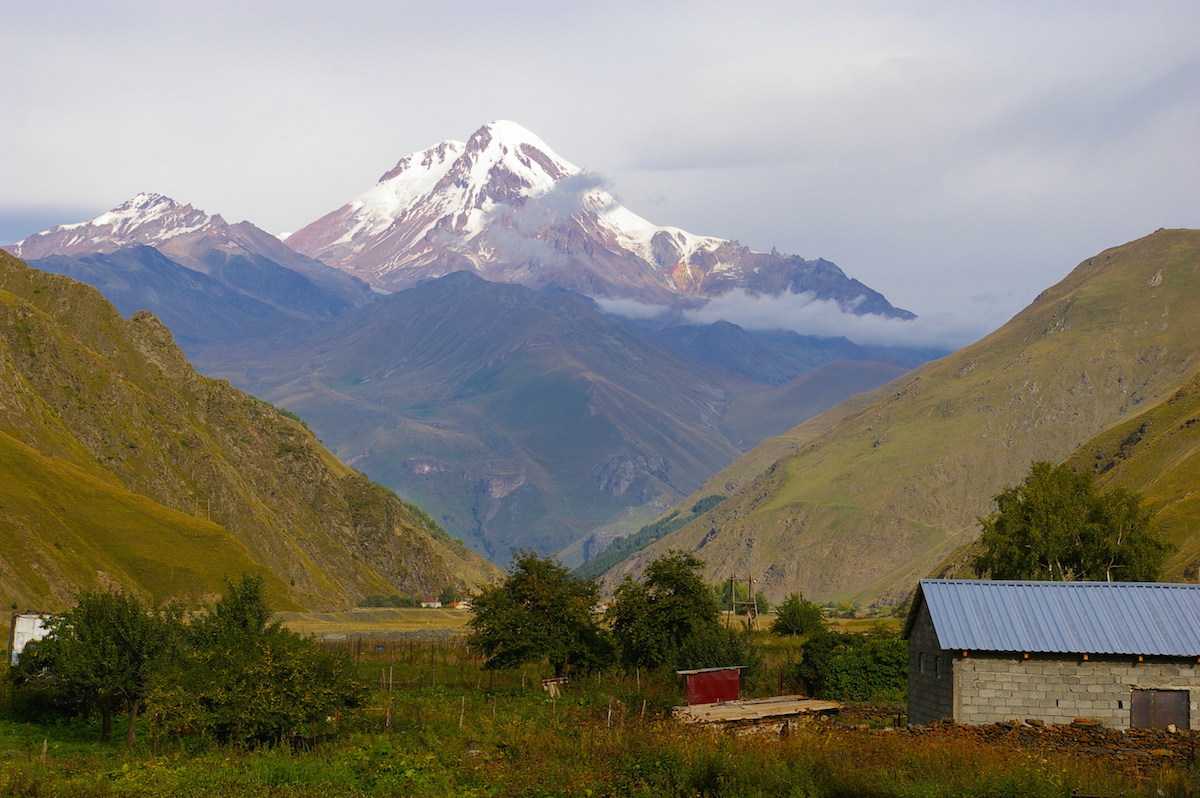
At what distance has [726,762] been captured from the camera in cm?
2923

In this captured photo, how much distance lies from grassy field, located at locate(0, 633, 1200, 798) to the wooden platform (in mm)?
1495

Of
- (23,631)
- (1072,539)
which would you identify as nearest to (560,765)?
(23,631)

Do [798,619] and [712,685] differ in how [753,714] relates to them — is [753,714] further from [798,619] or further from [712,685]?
[798,619]

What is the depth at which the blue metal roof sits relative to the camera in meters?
38.6

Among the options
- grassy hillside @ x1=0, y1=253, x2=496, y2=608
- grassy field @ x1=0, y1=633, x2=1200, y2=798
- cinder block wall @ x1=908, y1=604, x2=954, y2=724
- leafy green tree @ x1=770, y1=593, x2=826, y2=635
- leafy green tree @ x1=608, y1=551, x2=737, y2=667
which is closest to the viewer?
grassy field @ x1=0, y1=633, x2=1200, y2=798

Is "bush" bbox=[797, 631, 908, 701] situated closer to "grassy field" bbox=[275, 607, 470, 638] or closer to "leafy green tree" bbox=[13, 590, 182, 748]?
"leafy green tree" bbox=[13, 590, 182, 748]

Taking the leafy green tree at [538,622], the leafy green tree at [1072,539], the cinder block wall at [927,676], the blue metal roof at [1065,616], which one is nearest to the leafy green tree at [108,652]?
the leafy green tree at [538,622]

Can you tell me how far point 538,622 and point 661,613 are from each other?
21.6 feet

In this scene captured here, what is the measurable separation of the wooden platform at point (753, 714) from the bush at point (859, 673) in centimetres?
1407

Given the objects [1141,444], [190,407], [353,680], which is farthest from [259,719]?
[1141,444]

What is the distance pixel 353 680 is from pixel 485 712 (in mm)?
8643

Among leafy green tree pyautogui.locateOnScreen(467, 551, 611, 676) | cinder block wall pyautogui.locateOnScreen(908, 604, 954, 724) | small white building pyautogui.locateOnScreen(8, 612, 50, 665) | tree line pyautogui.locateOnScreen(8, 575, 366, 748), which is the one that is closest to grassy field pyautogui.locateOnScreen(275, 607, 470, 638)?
leafy green tree pyautogui.locateOnScreen(467, 551, 611, 676)

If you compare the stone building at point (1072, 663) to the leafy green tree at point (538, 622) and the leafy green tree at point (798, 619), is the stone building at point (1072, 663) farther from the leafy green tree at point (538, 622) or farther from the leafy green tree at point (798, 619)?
the leafy green tree at point (798, 619)

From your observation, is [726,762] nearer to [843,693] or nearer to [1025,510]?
[843,693]
